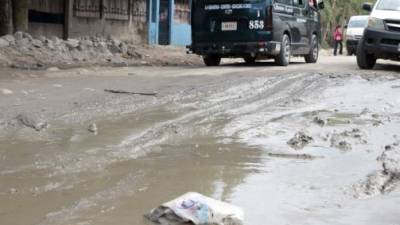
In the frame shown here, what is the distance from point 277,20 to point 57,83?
6944mm

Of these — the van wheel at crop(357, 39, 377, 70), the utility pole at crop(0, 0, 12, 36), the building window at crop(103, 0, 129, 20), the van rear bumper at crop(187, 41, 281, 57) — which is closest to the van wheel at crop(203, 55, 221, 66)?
the van rear bumper at crop(187, 41, 281, 57)

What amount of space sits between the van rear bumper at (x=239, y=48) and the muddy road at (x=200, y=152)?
5454mm

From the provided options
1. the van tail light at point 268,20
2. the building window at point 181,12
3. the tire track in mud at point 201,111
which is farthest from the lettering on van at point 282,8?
the building window at point 181,12

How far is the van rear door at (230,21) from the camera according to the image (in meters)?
16.0

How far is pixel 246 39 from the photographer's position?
52.7ft

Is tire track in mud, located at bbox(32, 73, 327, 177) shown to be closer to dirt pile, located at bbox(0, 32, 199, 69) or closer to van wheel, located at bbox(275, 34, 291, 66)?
van wheel, located at bbox(275, 34, 291, 66)

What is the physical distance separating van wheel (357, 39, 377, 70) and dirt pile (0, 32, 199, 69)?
4832 millimetres

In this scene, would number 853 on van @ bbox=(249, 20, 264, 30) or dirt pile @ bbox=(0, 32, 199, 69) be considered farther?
number 853 on van @ bbox=(249, 20, 264, 30)

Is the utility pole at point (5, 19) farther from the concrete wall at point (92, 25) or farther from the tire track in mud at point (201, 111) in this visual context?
the tire track in mud at point (201, 111)

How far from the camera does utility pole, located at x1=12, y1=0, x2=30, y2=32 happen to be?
16.7m

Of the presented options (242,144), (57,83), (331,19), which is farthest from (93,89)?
(331,19)

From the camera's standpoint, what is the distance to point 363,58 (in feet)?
48.9

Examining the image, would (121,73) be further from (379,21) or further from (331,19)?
(331,19)

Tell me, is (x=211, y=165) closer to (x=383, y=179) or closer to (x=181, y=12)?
(x=383, y=179)
